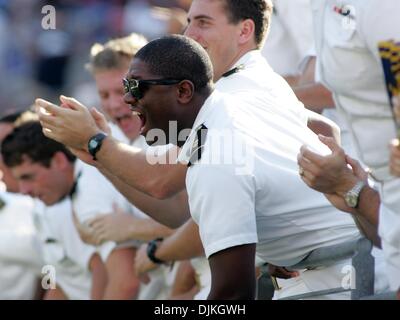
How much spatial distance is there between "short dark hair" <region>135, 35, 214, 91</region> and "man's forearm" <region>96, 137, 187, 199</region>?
0.49 metres

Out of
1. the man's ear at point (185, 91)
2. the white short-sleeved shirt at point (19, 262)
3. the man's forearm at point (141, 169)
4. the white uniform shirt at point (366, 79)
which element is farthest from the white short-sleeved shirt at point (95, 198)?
the white uniform shirt at point (366, 79)

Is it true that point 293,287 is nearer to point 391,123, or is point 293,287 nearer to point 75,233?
point 391,123

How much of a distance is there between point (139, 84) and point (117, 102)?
7.94ft

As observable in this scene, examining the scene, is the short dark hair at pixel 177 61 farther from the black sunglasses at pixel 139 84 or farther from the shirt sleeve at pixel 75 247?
the shirt sleeve at pixel 75 247

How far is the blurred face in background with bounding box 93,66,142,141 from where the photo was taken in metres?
6.95

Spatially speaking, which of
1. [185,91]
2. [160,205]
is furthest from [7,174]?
[185,91]

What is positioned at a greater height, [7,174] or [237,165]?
[237,165]

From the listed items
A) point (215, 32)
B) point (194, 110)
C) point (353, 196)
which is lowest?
point (353, 196)

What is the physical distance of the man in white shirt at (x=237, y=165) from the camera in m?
4.21

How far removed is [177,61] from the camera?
15.0ft

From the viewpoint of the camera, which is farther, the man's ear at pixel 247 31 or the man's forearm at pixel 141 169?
the man's ear at pixel 247 31

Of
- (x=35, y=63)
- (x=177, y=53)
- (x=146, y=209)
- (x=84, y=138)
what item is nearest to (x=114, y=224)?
(x=146, y=209)

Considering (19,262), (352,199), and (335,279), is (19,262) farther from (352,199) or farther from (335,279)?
(352,199)

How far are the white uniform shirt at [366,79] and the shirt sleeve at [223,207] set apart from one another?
48 cm
